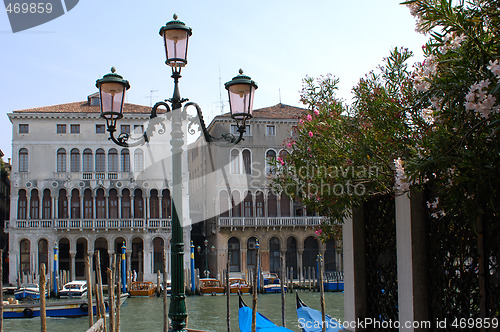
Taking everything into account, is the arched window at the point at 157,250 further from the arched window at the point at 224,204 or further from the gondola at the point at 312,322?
the gondola at the point at 312,322

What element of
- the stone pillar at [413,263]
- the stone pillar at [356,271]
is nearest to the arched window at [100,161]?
the stone pillar at [356,271]

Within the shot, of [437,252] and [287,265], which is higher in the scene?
[437,252]

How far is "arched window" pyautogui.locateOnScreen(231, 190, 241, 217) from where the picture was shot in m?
26.7

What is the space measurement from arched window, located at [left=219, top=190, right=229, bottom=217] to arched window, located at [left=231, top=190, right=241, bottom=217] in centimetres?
28

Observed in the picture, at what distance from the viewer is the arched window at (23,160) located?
83.8 ft

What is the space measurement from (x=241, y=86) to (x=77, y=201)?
891 inches

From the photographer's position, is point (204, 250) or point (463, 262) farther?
point (204, 250)

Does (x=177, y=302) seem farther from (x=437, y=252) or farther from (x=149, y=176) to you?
(x=149, y=176)

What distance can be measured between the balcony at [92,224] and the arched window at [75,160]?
2379 mm

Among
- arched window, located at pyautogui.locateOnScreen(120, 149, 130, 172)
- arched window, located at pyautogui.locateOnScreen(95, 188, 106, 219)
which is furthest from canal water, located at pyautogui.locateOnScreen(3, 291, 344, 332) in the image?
arched window, located at pyautogui.locateOnScreen(120, 149, 130, 172)

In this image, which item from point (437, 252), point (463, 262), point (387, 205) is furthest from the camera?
point (387, 205)

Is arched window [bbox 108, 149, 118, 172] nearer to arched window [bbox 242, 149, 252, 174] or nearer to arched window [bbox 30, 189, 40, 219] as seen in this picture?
arched window [bbox 30, 189, 40, 219]

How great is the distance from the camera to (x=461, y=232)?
284cm

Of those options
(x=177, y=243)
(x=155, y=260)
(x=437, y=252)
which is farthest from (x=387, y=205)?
(x=155, y=260)
